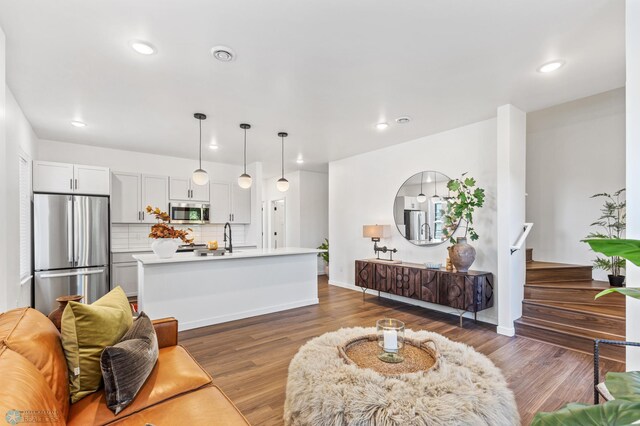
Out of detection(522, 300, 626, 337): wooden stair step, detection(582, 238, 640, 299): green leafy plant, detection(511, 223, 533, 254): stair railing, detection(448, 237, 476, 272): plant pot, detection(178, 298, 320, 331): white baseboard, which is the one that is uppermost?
detection(582, 238, 640, 299): green leafy plant

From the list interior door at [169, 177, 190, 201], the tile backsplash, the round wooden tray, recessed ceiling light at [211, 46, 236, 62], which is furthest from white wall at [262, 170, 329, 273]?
the round wooden tray

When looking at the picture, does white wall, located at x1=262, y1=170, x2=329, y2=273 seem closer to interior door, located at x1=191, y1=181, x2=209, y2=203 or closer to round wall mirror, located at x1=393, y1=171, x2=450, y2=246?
interior door, located at x1=191, y1=181, x2=209, y2=203

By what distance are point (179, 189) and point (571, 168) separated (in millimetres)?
6609

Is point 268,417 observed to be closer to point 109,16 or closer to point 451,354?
point 451,354

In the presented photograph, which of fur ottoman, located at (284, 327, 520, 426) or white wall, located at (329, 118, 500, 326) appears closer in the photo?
fur ottoman, located at (284, 327, 520, 426)

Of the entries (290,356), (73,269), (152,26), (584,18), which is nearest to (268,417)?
(290,356)

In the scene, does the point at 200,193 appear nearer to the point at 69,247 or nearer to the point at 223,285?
the point at 69,247

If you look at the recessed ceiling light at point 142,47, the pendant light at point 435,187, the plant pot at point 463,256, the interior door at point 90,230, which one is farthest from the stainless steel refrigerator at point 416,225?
the interior door at point 90,230

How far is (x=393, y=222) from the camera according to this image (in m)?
5.14

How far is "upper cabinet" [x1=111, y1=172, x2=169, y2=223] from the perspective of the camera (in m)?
5.21

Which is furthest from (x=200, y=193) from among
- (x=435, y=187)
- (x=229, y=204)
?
(x=435, y=187)

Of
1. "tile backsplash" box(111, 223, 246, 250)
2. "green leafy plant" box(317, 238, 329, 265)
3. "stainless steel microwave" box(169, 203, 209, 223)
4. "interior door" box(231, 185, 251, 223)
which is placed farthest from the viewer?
"green leafy plant" box(317, 238, 329, 265)

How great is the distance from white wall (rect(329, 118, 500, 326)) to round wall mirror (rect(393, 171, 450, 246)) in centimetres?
11

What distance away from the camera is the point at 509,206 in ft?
11.4
